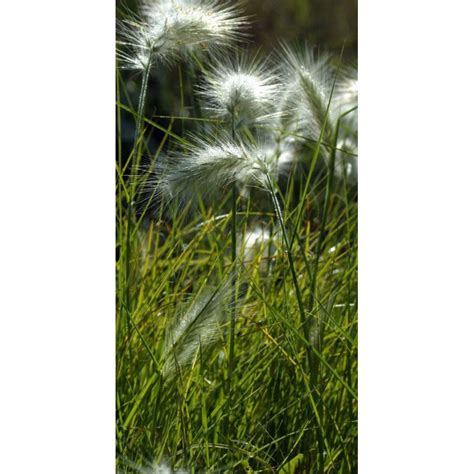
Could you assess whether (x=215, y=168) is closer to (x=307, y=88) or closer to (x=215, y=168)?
(x=215, y=168)

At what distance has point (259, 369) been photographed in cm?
138

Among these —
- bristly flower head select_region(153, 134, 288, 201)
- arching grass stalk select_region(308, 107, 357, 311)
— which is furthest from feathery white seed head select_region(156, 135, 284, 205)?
arching grass stalk select_region(308, 107, 357, 311)

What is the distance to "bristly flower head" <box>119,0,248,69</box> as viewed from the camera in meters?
1.38

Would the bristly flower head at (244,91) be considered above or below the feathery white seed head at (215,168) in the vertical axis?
above

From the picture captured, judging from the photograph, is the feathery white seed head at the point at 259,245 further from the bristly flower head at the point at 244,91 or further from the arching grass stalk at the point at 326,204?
the bristly flower head at the point at 244,91

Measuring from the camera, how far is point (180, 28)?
1.38 meters

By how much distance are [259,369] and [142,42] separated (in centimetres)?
62
